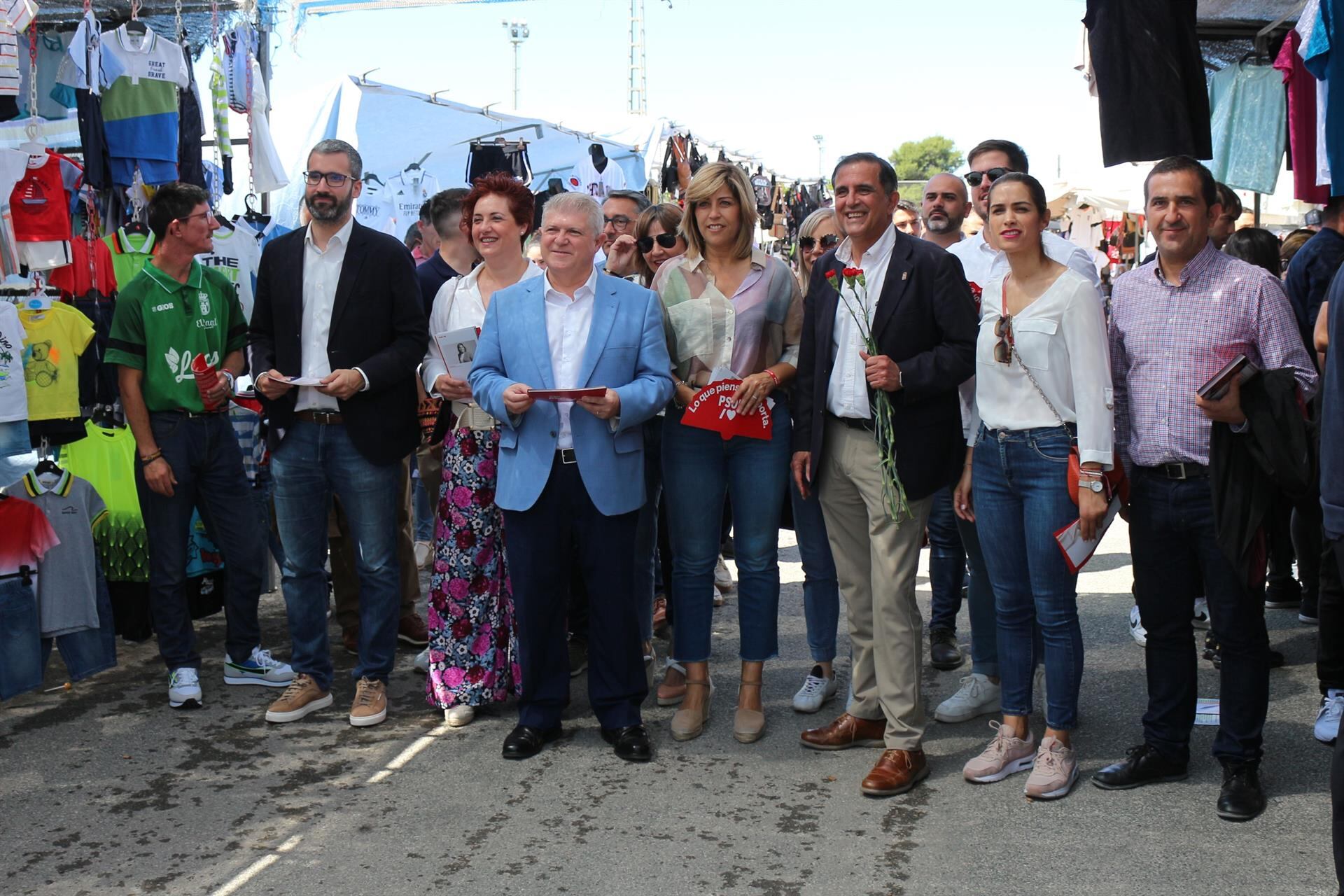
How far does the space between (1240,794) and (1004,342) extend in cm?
158

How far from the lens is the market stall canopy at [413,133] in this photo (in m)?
10.9

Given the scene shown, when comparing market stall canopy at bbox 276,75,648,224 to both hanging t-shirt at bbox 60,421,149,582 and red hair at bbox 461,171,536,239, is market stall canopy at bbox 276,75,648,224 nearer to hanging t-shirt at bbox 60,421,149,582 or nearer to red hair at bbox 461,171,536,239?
hanging t-shirt at bbox 60,421,149,582

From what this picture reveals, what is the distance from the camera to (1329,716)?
15.1 ft

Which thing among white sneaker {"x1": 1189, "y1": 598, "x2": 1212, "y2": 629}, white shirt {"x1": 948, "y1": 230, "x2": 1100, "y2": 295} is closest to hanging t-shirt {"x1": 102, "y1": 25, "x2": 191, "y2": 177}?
white shirt {"x1": 948, "y1": 230, "x2": 1100, "y2": 295}

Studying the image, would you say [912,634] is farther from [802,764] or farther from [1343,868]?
[1343,868]

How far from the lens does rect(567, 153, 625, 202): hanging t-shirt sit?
12797 millimetres

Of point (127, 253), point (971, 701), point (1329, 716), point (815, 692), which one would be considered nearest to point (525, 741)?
point (815, 692)

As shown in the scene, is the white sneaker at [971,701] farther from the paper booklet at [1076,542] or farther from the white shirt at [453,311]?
the white shirt at [453,311]

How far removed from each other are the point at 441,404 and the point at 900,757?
2294mm

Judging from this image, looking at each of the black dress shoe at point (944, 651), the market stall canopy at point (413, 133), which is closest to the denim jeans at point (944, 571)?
the black dress shoe at point (944, 651)

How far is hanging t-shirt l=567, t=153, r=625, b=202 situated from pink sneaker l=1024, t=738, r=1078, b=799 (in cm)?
928

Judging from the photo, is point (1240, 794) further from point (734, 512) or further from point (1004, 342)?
point (734, 512)

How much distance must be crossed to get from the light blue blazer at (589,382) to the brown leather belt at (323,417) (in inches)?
27.9

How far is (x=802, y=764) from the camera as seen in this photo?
4.48m
